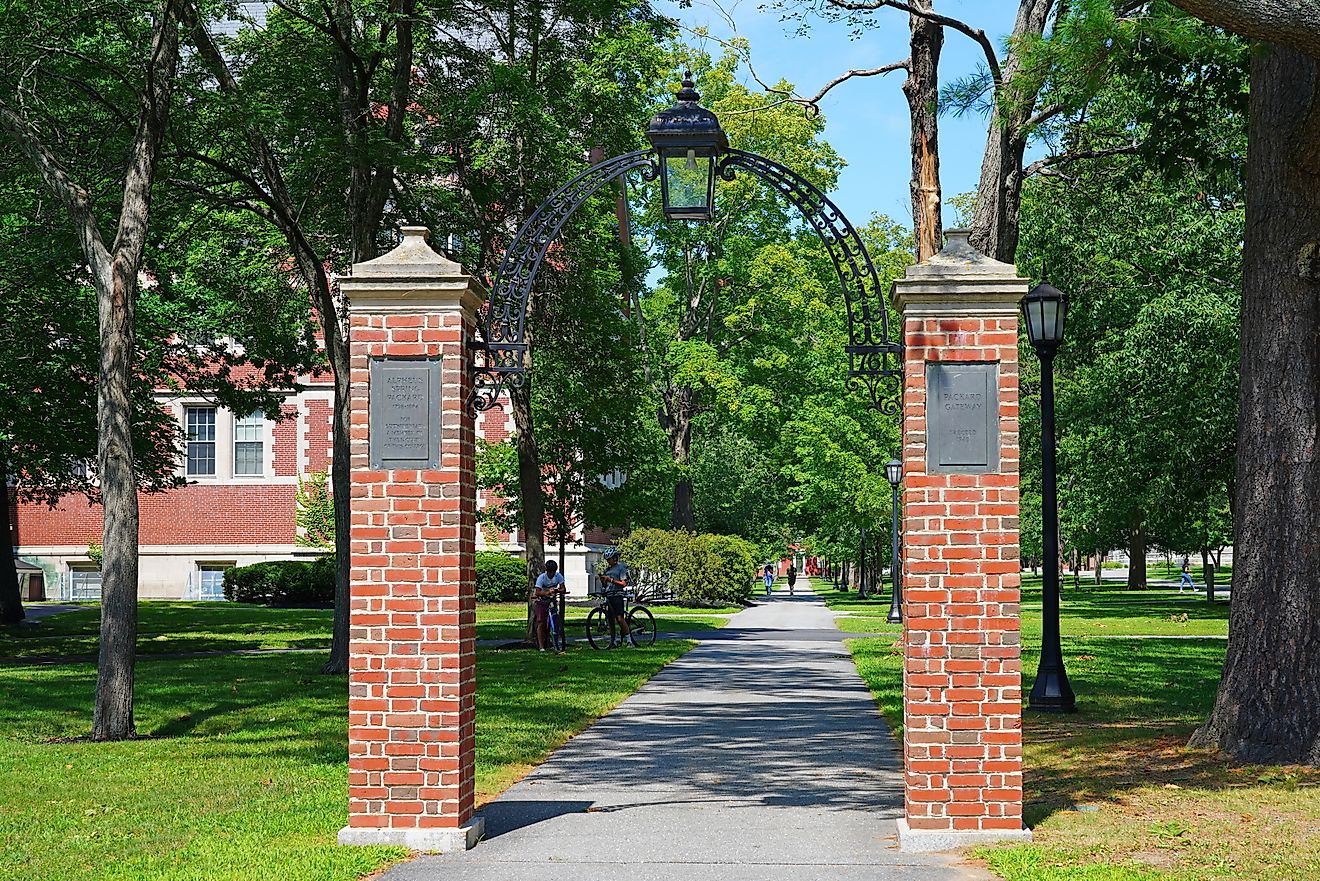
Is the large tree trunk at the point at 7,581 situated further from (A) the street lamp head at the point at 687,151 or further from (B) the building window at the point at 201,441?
(A) the street lamp head at the point at 687,151

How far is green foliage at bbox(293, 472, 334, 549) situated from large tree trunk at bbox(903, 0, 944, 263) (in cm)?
2816

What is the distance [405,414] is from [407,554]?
84 cm

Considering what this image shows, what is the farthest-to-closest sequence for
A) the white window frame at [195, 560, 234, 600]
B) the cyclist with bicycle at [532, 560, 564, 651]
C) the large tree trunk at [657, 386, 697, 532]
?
1. the large tree trunk at [657, 386, 697, 532]
2. the white window frame at [195, 560, 234, 600]
3. the cyclist with bicycle at [532, 560, 564, 651]

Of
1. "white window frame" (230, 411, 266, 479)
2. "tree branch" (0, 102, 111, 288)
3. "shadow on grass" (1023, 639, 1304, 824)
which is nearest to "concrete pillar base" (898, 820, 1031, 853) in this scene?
"shadow on grass" (1023, 639, 1304, 824)

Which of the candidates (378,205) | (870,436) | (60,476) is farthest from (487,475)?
(870,436)

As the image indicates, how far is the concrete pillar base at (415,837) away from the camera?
8250mm

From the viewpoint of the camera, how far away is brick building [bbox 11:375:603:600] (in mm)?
45594

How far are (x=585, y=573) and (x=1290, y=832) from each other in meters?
38.6

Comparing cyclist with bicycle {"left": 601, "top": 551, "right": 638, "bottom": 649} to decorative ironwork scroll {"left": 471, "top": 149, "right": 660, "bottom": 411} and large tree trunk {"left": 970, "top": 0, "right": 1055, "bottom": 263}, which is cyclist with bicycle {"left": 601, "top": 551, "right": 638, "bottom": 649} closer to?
large tree trunk {"left": 970, "top": 0, "right": 1055, "bottom": 263}

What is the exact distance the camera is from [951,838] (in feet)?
26.9

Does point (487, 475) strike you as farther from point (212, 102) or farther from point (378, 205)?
point (212, 102)

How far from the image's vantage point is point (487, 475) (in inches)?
1225

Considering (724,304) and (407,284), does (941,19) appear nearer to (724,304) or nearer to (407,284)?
(407,284)

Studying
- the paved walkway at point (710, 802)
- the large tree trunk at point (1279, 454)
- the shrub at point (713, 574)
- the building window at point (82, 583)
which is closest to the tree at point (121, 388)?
the paved walkway at point (710, 802)
